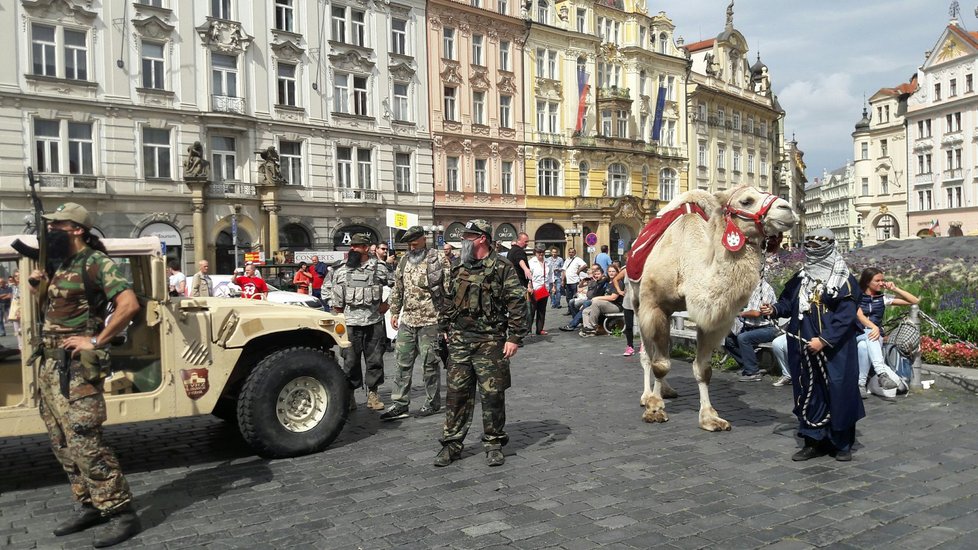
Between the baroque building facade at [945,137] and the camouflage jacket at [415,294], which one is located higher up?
the baroque building facade at [945,137]

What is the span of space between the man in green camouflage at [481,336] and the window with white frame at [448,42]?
34.4 m

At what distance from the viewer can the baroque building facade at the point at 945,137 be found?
63.4 metres

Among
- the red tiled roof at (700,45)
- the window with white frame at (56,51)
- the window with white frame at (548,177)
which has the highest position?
the red tiled roof at (700,45)

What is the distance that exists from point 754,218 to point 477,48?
36.3 meters

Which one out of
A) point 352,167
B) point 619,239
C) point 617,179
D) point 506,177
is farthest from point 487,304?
point 617,179

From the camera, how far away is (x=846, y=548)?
4.52 m

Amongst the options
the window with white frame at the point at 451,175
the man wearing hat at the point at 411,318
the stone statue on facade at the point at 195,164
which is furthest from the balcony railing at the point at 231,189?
the man wearing hat at the point at 411,318

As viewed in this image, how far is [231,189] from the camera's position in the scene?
102 feet

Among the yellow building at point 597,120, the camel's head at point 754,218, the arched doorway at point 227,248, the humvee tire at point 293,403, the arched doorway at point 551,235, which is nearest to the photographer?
the humvee tire at point 293,403

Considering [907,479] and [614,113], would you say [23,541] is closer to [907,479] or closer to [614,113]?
[907,479]

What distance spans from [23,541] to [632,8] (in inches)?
2035

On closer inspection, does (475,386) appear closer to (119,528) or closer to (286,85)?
(119,528)

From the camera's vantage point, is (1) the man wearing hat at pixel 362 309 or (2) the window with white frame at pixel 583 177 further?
(2) the window with white frame at pixel 583 177

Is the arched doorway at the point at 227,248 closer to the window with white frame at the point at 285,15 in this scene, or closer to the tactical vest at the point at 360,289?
the window with white frame at the point at 285,15
